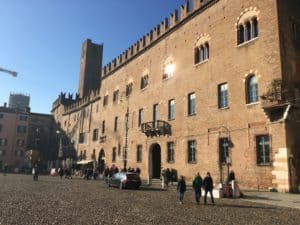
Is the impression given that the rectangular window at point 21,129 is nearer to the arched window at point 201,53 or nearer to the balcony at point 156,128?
the balcony at point 156,128

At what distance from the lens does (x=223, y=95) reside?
2348cm

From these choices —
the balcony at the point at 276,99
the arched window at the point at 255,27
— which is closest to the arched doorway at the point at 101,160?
the arched window at the point at 255,27

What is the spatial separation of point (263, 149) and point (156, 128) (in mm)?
12222

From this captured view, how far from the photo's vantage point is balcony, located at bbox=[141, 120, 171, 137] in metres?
29.3

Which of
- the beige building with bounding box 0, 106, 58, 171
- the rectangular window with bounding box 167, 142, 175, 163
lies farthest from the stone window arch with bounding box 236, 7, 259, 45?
the beige building with bounding box 0, 106, 58, 171

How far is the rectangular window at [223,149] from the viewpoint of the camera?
73.2ft

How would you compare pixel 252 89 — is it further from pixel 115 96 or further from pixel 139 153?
pixel 115 96

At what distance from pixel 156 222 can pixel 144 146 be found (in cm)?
2304

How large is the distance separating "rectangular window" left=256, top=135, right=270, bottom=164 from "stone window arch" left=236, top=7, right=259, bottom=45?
22.8 feet

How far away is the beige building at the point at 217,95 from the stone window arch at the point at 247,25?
7cm

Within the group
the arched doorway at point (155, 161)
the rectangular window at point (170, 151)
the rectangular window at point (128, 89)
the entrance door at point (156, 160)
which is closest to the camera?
the rectangular window at point (170, 151)

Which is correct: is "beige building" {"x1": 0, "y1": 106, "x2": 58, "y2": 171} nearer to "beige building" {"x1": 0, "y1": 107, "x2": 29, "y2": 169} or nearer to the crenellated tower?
"beige building" {"x1": 0, "y1": 107, "x2": 29, "y2": 169}

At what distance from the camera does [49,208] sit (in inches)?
466

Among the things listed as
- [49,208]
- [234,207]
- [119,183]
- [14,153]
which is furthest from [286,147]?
[14,153]
